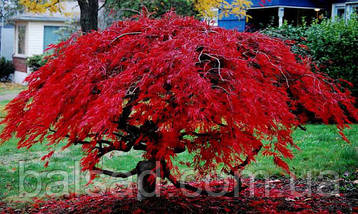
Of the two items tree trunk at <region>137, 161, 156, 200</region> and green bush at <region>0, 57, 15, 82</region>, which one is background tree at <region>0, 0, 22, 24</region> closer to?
green bush at <region>0, 57, 15, 82</region>

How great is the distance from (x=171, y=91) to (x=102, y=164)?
144 inches

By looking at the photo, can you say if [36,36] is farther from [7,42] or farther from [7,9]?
[7,42]

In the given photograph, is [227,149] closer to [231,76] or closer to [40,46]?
[231,76]

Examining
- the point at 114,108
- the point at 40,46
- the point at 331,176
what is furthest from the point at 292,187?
the point at 40,46

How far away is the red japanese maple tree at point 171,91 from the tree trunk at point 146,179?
0.10 feet

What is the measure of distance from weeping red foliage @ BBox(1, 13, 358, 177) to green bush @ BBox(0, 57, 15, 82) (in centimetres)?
2097

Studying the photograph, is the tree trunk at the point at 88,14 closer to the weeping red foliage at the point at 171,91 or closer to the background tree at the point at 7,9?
the weeping red foliage at the point at 171,91

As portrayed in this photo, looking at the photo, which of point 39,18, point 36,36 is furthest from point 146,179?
point 36,36

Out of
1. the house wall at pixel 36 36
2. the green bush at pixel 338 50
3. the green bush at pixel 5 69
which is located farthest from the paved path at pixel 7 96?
the green bush at pixel 338 50

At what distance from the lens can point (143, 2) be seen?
14281 mm

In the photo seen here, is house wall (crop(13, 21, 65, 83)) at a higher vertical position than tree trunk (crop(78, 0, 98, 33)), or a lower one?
lower

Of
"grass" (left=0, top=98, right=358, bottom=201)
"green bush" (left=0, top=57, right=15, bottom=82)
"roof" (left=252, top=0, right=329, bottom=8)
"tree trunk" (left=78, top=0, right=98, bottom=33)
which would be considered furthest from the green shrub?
"green bush" (left=0, top=57, right=15, bottom=82)

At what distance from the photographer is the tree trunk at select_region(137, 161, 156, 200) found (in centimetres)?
477

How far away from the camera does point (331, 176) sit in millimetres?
6773
